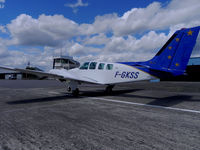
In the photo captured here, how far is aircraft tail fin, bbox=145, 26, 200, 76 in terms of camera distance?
7939 mm

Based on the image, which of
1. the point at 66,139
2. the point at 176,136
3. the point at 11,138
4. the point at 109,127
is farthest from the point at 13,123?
the point at 176,136

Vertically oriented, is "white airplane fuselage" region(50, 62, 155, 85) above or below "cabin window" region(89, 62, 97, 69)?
below

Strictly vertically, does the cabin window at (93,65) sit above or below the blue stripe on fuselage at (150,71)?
above

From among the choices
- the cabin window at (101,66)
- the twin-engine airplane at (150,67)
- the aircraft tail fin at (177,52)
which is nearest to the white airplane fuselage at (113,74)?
the twin-engine airplane at (150,67)

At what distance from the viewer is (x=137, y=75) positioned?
9.98 meters

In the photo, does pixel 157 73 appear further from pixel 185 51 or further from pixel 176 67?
pixel 185 51

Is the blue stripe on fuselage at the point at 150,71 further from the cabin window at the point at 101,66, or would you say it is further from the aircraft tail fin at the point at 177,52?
the cabin window at the point at 101,66

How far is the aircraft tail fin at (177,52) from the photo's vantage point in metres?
7.94

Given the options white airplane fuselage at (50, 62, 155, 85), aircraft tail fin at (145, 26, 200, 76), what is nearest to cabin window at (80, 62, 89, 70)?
white airplane fuselage at (50, 62, 155, 85)

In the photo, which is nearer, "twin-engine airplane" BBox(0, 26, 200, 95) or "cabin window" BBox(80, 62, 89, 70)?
"twin-engine airplane" BBox(0, 26, 200, 95)

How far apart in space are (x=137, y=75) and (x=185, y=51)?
10.6ft

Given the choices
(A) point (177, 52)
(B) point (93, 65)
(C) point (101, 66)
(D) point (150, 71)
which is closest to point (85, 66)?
(B) point (93, 65)

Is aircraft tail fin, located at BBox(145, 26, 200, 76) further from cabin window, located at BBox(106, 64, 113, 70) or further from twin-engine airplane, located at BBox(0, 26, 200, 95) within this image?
cabin window, located at BBox(106, 64, 113, 70)

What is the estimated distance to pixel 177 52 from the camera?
8.44m
